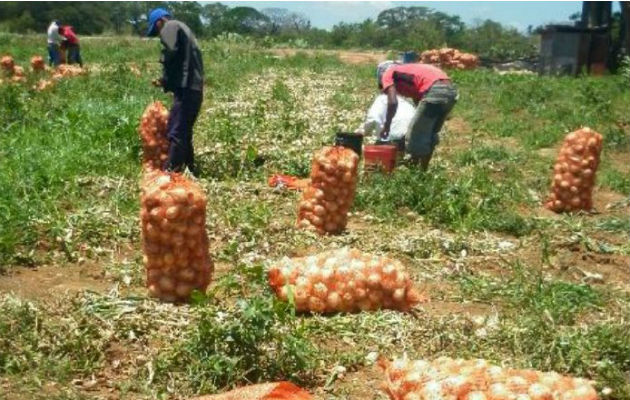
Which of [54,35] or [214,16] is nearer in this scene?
[54,35]

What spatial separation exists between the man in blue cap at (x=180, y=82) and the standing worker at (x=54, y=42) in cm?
1180

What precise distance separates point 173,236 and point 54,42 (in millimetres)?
16055

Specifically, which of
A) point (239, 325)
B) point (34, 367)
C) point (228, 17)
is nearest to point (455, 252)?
point (239, 325)

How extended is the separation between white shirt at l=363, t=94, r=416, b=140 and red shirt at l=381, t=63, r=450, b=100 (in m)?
0.30

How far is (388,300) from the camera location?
14.6ft

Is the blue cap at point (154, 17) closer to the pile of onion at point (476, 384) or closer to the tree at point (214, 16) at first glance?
the pile of onion at point (476, 384)

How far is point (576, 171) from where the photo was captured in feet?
24.6

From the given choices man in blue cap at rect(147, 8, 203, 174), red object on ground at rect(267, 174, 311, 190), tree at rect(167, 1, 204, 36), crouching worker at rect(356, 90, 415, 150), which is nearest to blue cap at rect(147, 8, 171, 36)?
man in blue cap at rect(147, 8, 203, 174)

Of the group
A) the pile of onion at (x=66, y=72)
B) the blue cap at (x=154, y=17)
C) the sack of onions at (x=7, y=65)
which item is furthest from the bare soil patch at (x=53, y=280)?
the sack of onions at (x=7, y=65)

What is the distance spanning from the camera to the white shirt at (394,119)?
8.82m

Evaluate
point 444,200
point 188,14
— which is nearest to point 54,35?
point 444,200

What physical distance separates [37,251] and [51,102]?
256 inches

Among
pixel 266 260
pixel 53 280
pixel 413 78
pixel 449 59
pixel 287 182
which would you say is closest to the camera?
pixel 53 280

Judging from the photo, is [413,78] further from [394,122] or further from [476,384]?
[476,384]
